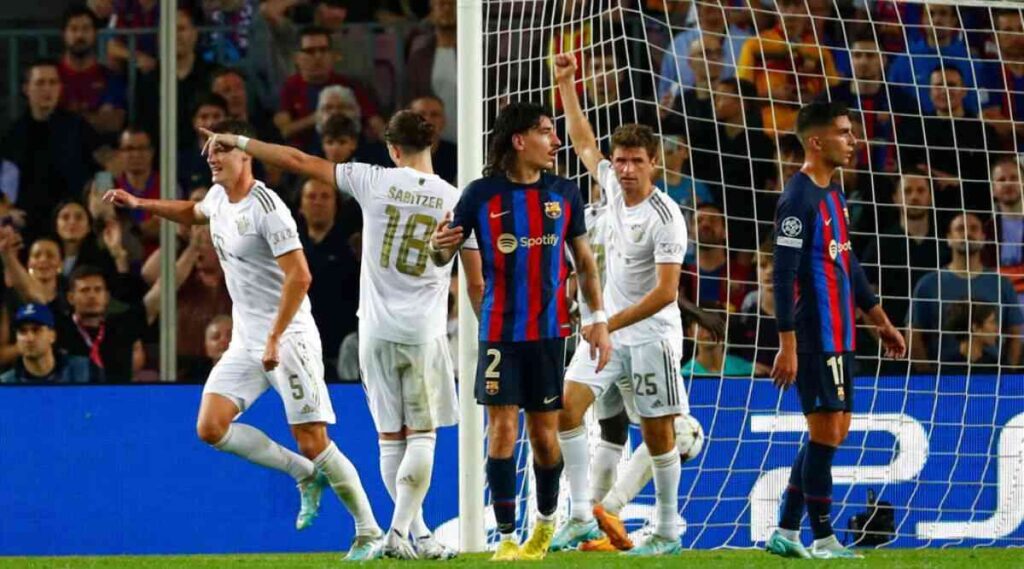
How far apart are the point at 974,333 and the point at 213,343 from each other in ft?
14.1

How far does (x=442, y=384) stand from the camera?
8109mm

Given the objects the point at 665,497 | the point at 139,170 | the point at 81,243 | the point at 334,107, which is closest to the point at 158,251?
the point at 81,243

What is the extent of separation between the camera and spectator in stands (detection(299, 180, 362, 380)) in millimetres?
11273

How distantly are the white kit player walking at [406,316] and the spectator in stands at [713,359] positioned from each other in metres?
2.43

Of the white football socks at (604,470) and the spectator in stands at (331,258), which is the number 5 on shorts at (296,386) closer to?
the white football socks at (604,470)

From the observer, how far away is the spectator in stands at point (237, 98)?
1219 cm

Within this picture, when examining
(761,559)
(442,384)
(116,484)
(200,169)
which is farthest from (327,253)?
(761,559)

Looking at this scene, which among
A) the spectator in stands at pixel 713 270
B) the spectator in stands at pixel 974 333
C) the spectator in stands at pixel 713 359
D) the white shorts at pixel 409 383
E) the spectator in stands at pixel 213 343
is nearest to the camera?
the white shorts at pixel 409 383

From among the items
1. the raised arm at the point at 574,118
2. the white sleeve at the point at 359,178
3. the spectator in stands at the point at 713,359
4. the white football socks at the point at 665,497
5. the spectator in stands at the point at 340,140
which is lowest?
the white football socks at the point at 665,497

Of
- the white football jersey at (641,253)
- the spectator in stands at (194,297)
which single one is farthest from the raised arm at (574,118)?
the spectator in stands at (194,297)

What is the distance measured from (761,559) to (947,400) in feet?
8.74

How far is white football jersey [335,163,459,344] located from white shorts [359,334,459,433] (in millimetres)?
52

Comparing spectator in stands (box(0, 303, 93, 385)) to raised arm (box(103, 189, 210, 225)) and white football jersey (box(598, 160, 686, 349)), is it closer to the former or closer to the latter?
raised arm (box(103, 189, 210, 225))

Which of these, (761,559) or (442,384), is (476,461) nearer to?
(442,384)
